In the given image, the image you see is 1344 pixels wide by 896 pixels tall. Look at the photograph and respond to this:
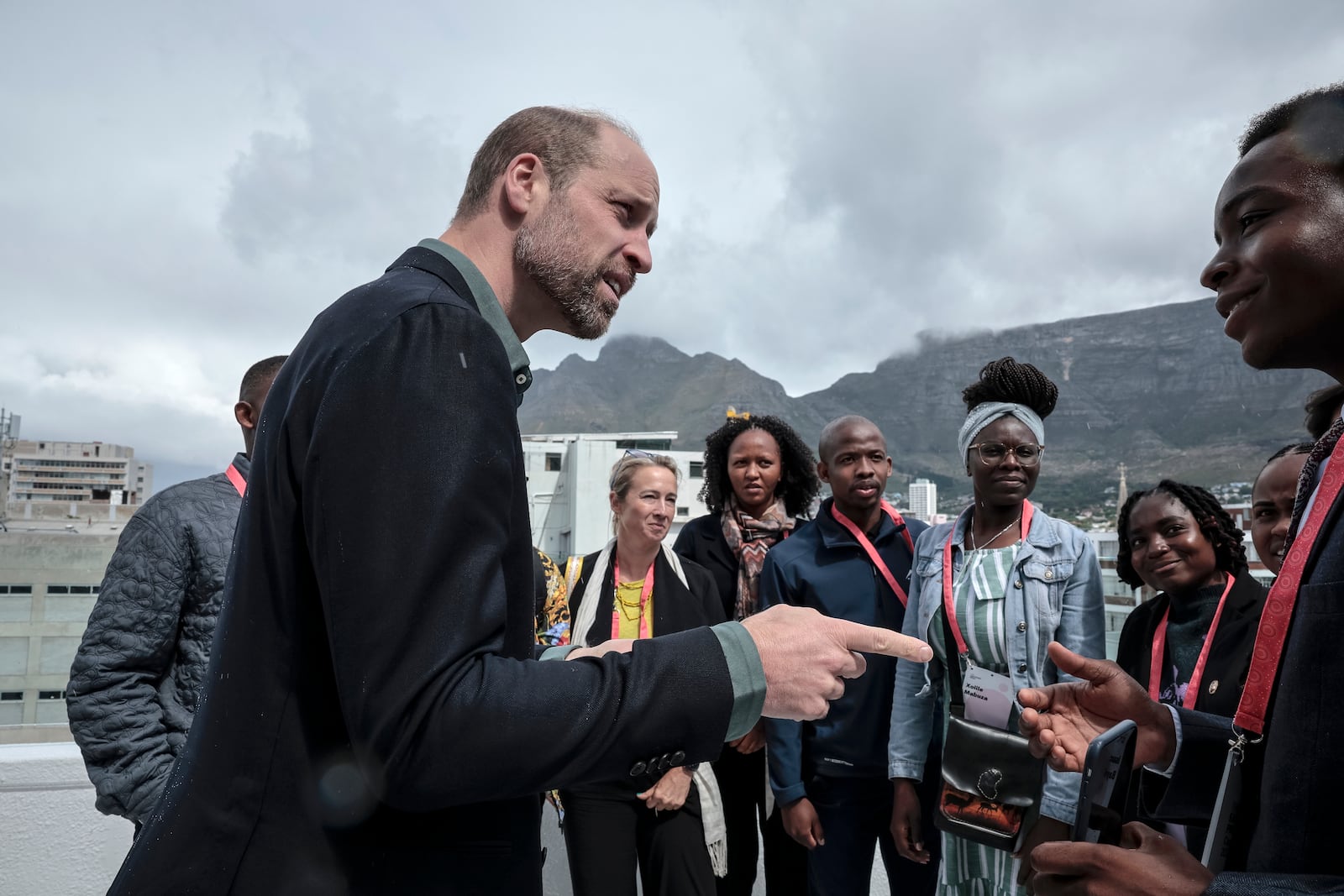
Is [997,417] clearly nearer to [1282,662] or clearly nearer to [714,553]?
[714,553]

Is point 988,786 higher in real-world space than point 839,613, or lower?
lower

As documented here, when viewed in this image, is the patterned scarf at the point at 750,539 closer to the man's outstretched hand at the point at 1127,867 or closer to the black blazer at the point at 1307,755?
the man's outstretched hand at the point at 1127,867

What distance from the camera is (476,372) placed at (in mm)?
1081

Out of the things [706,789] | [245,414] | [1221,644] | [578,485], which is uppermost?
[578,485]

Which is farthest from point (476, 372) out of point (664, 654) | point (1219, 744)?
point (1219, 744)

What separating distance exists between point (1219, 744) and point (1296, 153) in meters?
1.22

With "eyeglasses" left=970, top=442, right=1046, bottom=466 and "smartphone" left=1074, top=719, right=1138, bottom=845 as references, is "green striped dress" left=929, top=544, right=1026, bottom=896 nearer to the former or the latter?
"eyeglasses" left=970, top=442, right=1046, bottom=466

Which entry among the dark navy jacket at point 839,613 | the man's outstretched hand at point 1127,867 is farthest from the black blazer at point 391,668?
the dark navy jacket at point 839,613

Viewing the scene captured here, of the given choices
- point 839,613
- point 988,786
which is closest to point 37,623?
point 839,613

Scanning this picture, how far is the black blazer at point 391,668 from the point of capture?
98 centimetres

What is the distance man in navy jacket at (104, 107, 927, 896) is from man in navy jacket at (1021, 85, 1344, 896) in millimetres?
625

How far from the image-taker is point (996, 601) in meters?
3.24

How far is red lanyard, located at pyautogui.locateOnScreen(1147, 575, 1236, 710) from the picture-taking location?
10.7 feet

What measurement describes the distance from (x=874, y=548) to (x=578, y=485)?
42493 millimetres
